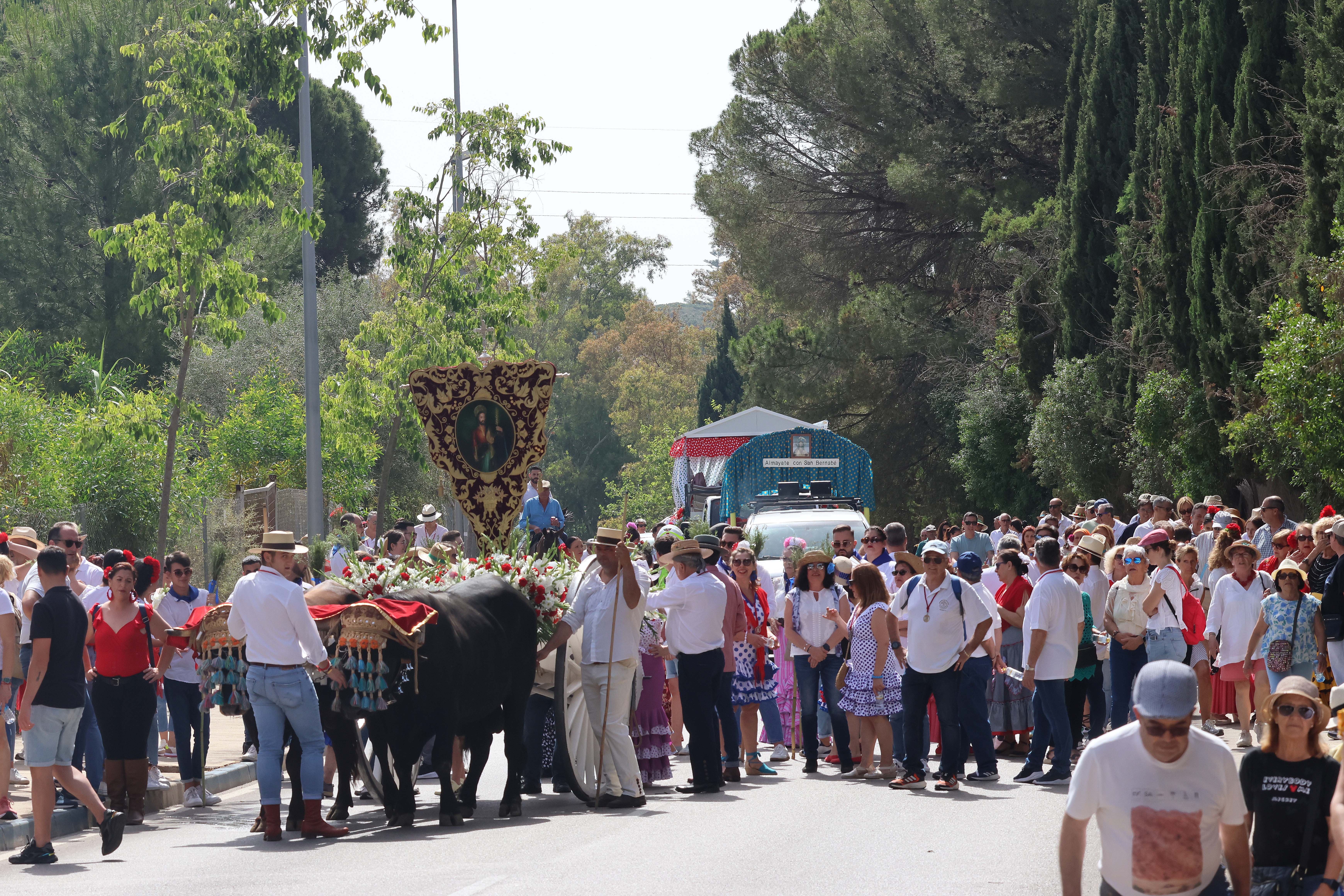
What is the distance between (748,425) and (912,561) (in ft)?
70.2

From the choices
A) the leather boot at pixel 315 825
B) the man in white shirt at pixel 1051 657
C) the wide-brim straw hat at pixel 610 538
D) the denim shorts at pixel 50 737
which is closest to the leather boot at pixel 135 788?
the denim shorts at pixel 50 737

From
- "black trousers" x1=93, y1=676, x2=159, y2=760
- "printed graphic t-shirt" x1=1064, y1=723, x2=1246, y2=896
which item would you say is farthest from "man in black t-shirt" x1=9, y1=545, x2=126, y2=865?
"printed graphic t-shirt" x1=1064, y1=723, x2=1246, y2=896

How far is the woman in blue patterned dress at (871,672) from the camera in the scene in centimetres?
1288

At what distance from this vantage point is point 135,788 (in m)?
11.8

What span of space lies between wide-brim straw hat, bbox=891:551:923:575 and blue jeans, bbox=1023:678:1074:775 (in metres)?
1.36

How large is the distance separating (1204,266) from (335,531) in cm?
1473

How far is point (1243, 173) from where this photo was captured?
22281 mm

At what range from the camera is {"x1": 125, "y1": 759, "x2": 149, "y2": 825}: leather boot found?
38.5 ft

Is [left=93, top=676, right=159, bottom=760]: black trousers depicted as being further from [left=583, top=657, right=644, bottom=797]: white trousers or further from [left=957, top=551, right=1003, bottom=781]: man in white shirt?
[left=957, top=551, right=1003, bottom=781]: man in white shirt

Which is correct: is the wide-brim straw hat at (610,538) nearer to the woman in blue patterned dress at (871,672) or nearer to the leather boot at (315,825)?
the woman in blue patterned dress at (871,672)

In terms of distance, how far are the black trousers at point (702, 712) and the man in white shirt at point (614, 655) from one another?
2.11 feet

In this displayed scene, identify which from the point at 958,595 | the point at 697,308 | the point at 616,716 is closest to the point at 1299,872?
the point at 958,595

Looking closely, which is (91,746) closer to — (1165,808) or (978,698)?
(978,698)

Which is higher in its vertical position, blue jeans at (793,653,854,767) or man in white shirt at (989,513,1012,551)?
man in white shirt at (989,513,1012,551)
